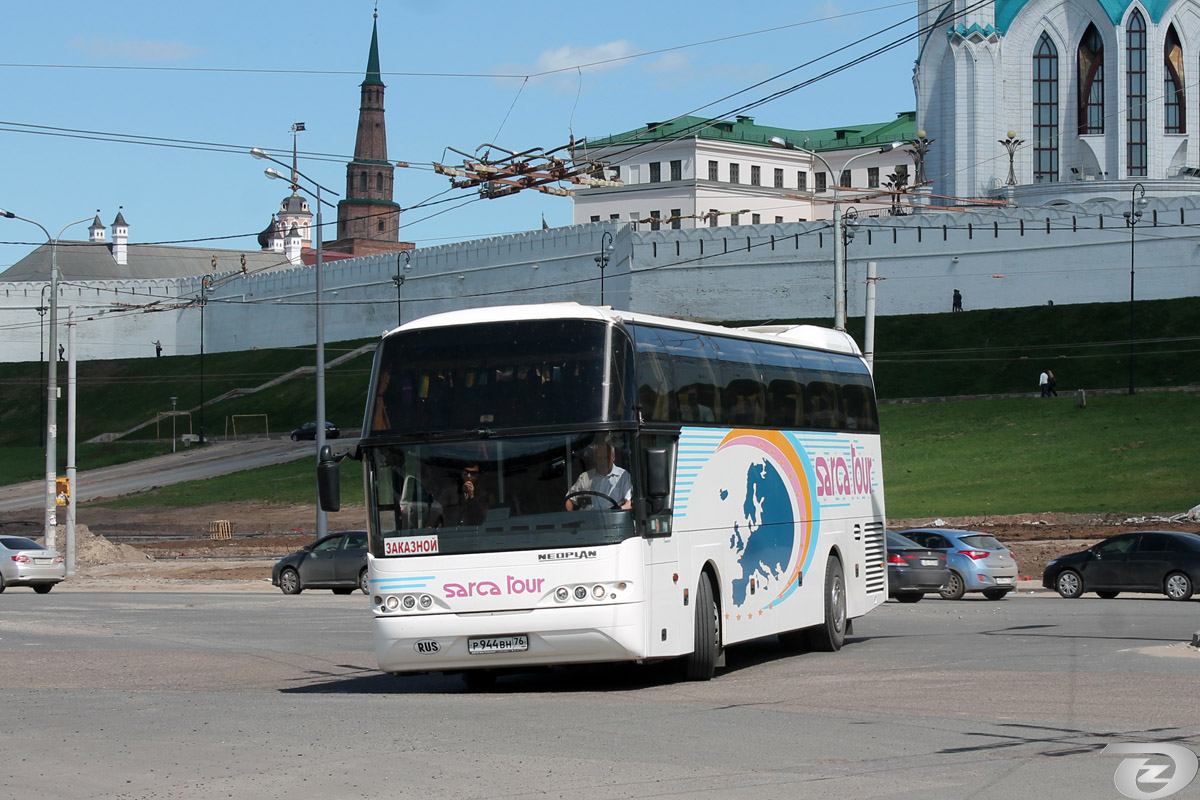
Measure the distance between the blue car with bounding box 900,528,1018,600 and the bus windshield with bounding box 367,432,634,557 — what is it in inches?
587

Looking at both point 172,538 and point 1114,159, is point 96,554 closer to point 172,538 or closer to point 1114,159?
point 172,538

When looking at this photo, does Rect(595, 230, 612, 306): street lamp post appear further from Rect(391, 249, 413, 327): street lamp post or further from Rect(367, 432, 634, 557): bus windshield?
Rect(367, 432, 634, 557): bus windshield

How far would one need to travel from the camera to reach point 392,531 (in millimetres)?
12453

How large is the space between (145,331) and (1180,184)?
245ft

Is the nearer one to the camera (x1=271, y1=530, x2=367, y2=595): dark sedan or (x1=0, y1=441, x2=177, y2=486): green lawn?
(x1=271, y1=530, x2=367, y2=595): dark sedan

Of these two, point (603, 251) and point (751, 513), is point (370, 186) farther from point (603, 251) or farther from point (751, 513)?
point (751, 513)

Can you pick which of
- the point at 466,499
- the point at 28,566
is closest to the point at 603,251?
the point at 28,566

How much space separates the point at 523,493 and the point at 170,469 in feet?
206

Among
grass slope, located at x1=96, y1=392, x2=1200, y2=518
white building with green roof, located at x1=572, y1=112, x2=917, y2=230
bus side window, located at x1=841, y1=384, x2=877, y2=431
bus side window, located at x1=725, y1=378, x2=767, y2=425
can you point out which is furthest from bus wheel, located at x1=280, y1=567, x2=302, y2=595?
white building with green roof, located at x1=572, y1=112, x2=917, y2=230

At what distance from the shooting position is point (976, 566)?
2570 centimetres

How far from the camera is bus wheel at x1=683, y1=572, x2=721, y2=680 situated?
1313cm

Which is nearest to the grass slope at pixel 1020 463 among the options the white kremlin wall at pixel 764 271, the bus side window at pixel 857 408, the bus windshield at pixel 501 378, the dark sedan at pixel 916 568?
the dark sedan at pixel 916 568

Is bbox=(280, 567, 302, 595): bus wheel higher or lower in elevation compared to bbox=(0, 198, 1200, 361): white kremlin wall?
lower

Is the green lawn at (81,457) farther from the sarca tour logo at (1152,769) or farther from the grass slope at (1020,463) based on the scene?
the sarca tour logo at (1152,769)
